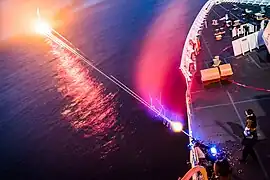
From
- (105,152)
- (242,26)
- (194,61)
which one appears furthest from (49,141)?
(242,26)

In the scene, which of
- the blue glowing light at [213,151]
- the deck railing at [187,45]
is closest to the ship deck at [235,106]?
the deck railing at [187,45]

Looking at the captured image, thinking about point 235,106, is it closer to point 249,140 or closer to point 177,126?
point 249,140

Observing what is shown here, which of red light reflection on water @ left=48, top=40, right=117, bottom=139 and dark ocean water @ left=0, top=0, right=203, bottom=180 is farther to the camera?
red light reflection on water @ left=48, top=40, right=117, bottom=139

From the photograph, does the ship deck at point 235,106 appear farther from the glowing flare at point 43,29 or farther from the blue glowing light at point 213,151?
the glowing flare at point 43,29

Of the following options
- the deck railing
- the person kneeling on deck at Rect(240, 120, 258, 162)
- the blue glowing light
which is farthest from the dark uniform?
the deck railing

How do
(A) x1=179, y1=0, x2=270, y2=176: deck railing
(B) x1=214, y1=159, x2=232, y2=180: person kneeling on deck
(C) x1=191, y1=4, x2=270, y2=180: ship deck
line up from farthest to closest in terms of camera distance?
(A) x1=179, y1=0, x2=270, y2=176: deck railing, (C) x1=191, y1=4, x2=270, y2=180: ship deck, (B) x1=214, y1=159, x2=232, y2=180: person kneeling on deck

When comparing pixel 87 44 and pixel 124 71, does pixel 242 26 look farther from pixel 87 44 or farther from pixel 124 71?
pixel 87 44

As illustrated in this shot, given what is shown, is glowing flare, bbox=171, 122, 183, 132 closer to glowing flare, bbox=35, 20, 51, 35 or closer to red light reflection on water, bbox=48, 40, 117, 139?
red light reflection on water, bbox=48, 40, 117, 139
